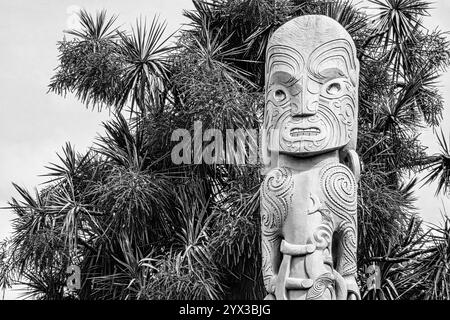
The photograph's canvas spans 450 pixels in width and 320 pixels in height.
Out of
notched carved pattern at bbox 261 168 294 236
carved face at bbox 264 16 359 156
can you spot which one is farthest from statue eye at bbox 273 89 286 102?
notched carved pattern at bbox 261 168 294 236

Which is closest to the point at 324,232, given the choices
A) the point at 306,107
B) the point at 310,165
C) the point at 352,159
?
the point at 310,165

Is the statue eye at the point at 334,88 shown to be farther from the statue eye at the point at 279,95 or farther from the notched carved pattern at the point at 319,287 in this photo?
the notched carved pattern at the point at 319,287

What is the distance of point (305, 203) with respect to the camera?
429 inches

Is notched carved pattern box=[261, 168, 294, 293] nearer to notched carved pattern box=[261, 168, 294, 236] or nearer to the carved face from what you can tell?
notched carved pattern box=[261, 168, 294, 236]

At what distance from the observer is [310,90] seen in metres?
11.2

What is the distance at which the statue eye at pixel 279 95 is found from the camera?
37.4 feet

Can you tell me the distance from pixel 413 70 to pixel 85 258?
6.18 meters

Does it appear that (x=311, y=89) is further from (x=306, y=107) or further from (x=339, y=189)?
(x=339, y=189)

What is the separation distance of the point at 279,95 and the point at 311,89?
1.21 ft

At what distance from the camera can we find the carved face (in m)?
11.1
